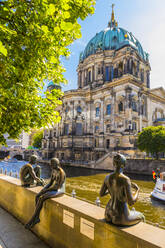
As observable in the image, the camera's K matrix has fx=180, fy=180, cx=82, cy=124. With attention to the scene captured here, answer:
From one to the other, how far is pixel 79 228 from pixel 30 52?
15.0ft

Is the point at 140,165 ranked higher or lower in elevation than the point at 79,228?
lower

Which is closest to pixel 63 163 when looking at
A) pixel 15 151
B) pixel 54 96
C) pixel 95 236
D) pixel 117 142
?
pixel 117 142

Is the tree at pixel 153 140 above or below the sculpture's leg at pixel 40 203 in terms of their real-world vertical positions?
above

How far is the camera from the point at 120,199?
3053mm

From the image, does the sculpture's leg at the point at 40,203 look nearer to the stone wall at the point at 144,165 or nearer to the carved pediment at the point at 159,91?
the stone wall at the point at 144,165

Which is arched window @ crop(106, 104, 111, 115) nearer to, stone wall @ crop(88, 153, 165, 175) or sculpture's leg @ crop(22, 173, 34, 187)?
stone wall @ crop(88, 153, 165, 175)

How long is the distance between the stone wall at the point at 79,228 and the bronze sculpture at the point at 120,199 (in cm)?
12

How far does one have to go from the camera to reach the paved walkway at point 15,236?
423 centimetres

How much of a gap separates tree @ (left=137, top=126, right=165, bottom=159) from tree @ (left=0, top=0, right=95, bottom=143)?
90.6 ft

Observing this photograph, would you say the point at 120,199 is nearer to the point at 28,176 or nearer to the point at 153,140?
the point at 28,176

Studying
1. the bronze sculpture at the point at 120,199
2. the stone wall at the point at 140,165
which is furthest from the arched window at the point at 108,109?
the bronze sculpture at the point at 120,199

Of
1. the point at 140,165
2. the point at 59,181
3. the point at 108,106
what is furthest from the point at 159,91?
the point at 59,181

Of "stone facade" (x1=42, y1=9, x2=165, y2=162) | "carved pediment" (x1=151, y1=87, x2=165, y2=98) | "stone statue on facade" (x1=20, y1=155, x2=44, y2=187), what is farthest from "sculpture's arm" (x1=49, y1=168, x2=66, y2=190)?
"carved pediment" (x1=151, y1=87, x2=165, y2=98)

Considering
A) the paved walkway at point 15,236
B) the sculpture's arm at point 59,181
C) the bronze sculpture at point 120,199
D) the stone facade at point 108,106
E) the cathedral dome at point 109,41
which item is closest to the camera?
the bronze sculpture at point 120,199
